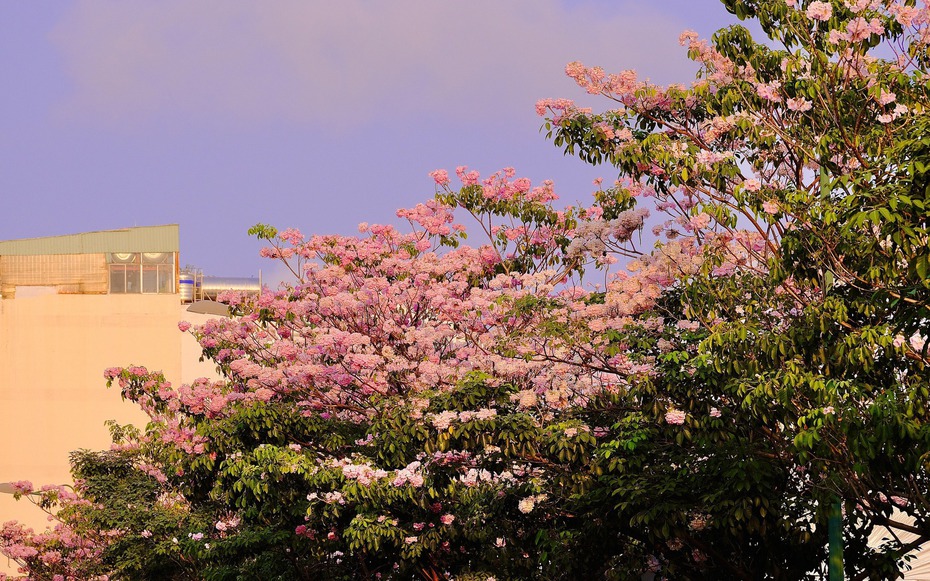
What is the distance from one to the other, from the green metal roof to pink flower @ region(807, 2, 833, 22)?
36015 mm

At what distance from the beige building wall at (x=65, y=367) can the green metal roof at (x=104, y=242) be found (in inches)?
103

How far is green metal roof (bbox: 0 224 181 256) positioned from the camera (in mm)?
44656

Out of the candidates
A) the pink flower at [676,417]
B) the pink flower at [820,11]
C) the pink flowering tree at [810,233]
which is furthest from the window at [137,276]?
the pink flower at [820,11]

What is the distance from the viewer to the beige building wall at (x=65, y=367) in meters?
42.0

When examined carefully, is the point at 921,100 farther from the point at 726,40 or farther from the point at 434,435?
the point at 434,435

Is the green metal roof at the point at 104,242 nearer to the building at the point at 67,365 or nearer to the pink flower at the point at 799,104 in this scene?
the building at the point at 67,365

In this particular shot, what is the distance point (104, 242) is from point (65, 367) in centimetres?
575

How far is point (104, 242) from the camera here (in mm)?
46031

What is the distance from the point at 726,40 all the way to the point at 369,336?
7.75 metres

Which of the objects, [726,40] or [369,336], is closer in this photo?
[726,40]

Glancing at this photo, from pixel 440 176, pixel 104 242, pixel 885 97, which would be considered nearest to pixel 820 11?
pixel 885 97

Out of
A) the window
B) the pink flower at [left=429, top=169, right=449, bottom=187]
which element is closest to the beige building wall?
the window

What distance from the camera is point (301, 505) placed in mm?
16328

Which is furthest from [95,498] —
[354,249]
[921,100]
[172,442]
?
[921,100]
